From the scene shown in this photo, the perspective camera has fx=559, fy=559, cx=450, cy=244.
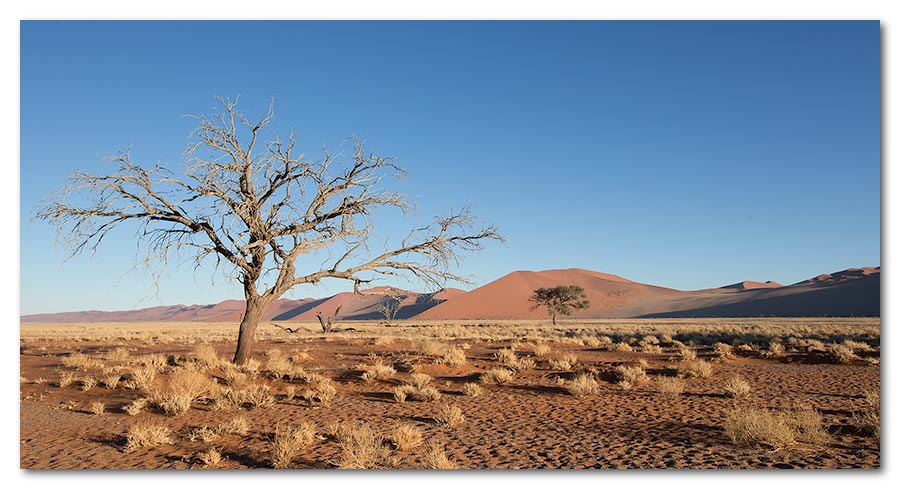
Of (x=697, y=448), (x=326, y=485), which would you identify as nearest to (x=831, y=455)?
(x=697, y=448)

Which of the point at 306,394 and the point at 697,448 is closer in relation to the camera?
the point at 697,448

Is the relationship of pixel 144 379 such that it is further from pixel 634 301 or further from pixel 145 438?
pixel 634 301

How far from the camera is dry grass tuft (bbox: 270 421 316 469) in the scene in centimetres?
666

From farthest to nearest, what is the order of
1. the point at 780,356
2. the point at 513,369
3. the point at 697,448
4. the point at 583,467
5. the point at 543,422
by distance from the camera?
the point at 780,356 → the point at 513,369 → the point at 543,422 → the point at 697,448 → the point at 583,467

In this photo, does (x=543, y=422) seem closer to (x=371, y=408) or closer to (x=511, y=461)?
(x=511, y=461)

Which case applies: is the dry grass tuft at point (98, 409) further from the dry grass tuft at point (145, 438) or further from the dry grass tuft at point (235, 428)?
the dry grass tuft at point (235, 428)

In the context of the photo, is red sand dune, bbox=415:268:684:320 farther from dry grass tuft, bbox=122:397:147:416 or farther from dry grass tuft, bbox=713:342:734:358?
dry grass tuft, bbox=122:397:147:416

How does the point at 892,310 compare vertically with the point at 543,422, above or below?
above

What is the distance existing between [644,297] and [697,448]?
13742 centimetres

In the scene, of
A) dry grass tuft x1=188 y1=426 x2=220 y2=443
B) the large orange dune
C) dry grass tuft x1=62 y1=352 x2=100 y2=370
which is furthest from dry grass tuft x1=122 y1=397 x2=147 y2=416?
the large orange dune

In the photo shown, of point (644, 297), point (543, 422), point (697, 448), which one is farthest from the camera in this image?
point (644, 297)

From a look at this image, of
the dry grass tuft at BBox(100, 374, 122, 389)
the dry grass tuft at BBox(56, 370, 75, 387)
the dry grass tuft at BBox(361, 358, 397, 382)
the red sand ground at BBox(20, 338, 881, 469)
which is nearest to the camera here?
the red sand ground at BBox(20, 338, 881, 469)

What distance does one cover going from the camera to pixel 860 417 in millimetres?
8500

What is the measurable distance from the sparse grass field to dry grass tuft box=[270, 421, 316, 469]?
0.08 ft
